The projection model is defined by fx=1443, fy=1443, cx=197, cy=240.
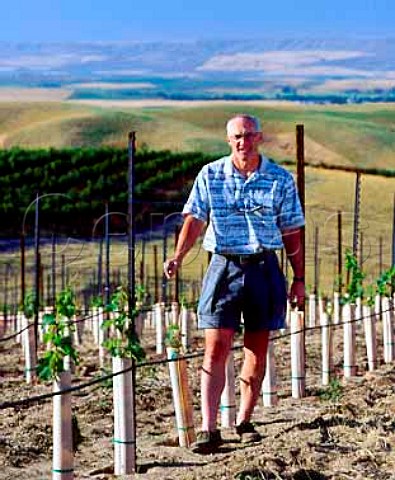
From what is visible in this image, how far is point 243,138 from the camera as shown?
7.38 m

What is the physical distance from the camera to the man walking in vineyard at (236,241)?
7.45 metres

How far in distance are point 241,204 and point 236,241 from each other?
199 millimetres

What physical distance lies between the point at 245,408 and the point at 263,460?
1.07 m

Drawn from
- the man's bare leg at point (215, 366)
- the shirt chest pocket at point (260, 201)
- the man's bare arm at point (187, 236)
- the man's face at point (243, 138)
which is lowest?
the man's bare leg at point (215, 366)

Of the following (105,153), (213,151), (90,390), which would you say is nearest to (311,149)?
(213,151)

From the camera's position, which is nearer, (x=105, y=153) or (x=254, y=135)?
(x=254, y=135)

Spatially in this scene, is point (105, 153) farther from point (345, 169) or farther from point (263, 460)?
point (263, 460)

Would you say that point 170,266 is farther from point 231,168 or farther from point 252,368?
point 252,368

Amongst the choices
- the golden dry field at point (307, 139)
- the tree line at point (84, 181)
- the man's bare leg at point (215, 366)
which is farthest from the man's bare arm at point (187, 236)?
the tree line at point (84, 181)

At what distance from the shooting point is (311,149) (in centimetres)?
6781

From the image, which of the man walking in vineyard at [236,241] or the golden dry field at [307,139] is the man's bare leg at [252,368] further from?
the golden dry field at [307,139]

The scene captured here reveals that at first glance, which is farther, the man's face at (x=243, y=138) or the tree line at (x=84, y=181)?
the tree line at (x=84, y=181)

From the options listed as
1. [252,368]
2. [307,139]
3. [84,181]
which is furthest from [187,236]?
[307,139]

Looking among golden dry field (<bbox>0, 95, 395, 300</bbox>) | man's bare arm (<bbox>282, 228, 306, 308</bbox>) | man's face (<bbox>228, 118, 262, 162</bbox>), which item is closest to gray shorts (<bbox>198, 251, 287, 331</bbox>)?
man's bare arm (<bbox>282, 228, 306, 308</bbox>)
